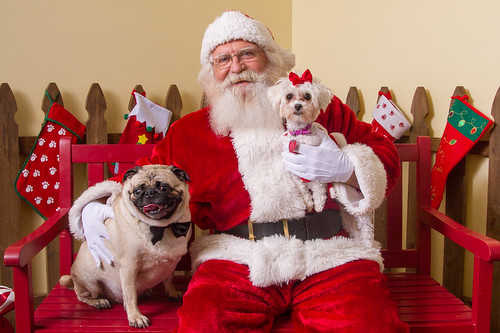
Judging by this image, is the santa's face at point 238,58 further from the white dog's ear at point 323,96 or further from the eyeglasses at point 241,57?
the white dog's ear at point 323,96

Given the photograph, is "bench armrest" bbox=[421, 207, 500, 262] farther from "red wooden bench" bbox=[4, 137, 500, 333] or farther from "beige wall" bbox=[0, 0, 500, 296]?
"beige wall" bbox=[0, 0, 500, 296]

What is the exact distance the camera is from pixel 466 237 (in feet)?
5.48

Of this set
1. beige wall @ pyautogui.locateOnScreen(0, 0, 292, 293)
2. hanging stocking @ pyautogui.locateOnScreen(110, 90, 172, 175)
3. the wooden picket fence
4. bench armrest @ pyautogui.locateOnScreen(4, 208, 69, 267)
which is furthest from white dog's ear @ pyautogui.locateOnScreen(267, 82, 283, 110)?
beige wall @ pyautogui.locateOnScreen(0, 0, 292, 293)

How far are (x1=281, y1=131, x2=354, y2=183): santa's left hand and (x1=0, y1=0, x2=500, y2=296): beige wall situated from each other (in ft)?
3.38

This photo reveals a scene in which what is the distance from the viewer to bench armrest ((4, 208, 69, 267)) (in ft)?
4.94

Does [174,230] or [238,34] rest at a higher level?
[238,34]

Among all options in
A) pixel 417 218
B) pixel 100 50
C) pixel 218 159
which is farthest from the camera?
pixel 100 50

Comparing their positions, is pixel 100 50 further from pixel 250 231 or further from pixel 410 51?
pixel 410 51

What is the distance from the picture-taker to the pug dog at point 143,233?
5.07 feet

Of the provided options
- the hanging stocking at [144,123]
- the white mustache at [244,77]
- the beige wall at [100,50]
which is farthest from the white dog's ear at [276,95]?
the beige wall at [100,50]

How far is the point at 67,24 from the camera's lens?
8.91 ft

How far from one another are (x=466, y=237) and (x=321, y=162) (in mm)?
609

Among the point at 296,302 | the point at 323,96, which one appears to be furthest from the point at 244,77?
the point at 296,302

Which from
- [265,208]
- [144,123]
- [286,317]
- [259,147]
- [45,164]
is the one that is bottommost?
[286,317]
